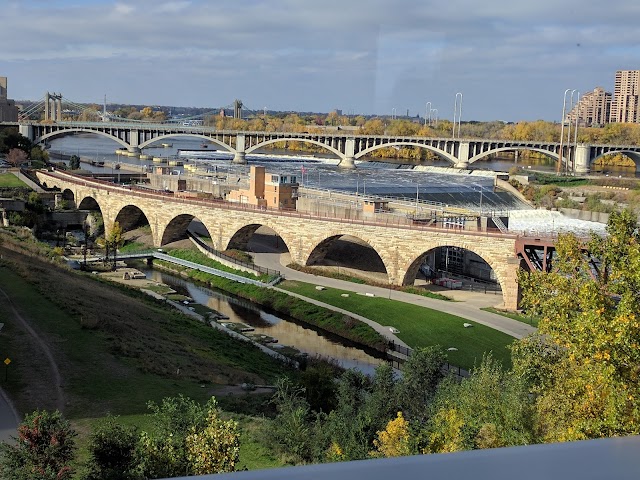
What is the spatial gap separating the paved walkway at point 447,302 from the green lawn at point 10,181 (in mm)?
13564

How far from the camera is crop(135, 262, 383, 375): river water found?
1378 cm

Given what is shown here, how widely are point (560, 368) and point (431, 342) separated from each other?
8519 mm

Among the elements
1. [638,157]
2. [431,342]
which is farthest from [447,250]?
[638,157]

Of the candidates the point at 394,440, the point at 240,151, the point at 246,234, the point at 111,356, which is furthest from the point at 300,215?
the point at 240,151

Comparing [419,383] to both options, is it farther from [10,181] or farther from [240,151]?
[240,151]

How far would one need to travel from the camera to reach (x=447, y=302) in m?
16.7

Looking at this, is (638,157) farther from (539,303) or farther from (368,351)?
(539,303)

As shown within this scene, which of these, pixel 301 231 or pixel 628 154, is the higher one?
pixel 628 154

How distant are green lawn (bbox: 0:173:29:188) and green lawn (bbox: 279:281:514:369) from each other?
17067 mm

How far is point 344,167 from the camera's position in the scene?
46.7 meters

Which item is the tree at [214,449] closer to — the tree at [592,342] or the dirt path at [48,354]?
the tree at [592,342]

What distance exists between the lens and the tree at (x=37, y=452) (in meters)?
4.88

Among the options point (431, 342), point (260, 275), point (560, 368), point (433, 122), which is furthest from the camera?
point (433, 122)

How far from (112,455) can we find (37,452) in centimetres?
48
